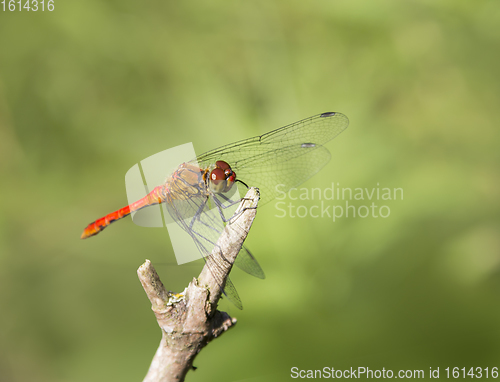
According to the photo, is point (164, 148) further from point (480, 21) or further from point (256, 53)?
point (480, 21)

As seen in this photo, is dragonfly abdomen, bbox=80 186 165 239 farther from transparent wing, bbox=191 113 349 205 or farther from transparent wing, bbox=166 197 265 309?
transparent wing, bbox=191 113 349 205

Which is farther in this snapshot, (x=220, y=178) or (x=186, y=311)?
(x=220, y=178)

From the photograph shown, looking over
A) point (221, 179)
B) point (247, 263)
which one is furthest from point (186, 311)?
point (221, 179)

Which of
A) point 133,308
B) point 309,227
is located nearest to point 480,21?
point 309,227

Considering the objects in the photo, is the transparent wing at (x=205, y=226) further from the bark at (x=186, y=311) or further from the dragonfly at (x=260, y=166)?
the bark at (x=186, y=311)

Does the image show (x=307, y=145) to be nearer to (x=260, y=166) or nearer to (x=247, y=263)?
(x=260, y=166)

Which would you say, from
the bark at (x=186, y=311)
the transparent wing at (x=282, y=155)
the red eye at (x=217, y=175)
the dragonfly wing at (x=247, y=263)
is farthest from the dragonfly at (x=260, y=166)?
the bark at (x=186, y=311)

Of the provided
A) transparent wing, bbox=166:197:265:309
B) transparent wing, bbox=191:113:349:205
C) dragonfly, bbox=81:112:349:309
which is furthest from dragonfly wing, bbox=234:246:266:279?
transparent wing, bbox=191:113:349:205
